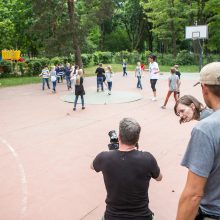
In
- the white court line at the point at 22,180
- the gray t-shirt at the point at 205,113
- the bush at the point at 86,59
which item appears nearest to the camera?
the gray t-shirt at the point at 205,113

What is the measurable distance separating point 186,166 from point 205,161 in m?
0.14

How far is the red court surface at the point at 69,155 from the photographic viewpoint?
18.4ft

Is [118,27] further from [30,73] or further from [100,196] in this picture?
[100,196]

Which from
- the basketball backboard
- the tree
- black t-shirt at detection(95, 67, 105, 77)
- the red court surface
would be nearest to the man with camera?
the red court surface

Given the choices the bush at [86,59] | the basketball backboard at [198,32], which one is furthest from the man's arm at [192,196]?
the bush at [86,59]

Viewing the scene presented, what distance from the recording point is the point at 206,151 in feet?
6.91

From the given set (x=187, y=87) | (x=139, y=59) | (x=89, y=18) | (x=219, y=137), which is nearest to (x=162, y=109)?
(x=187, y=87)

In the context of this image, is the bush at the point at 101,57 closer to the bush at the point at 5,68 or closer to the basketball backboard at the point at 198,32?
the basketball backboard at the point at 198,32

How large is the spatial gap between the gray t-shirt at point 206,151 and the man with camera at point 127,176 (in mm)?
941

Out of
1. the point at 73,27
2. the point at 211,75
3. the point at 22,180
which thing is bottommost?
the point at 22,180

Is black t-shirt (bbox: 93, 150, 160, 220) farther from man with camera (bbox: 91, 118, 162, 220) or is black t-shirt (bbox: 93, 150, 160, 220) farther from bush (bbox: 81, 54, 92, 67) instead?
bush (bbox: 81, 54, 92, 67)

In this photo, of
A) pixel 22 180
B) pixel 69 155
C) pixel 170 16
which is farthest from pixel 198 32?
pixel 22 180

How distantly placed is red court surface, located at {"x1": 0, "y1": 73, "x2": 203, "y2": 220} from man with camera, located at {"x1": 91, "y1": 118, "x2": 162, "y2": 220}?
220 cm

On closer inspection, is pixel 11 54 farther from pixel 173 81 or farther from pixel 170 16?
pixel 170 16
